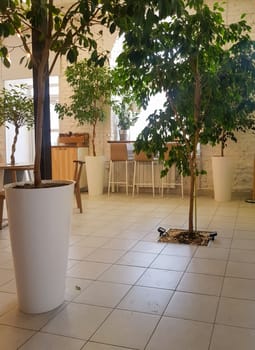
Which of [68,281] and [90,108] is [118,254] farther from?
[90,108]

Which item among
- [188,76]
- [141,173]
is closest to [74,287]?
[188,76]

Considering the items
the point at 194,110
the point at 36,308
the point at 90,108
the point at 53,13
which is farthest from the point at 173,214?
the point at 53,13

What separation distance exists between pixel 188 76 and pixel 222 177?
2.71 metres

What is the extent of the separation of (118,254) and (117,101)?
393cm

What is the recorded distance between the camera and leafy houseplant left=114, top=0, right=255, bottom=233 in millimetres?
3049

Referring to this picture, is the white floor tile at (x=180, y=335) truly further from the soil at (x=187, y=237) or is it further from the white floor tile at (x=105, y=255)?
the soil at (x=187, y=237)

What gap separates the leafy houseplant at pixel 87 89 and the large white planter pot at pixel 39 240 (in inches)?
166

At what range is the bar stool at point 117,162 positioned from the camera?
255 inches

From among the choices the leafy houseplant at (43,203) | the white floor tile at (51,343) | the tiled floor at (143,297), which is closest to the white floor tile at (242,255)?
the tiled floor at (143,297)

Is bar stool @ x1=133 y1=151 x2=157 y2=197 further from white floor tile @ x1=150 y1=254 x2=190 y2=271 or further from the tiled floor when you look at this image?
white floor tile @ x1=150 y1=254 x2=190 y2=271

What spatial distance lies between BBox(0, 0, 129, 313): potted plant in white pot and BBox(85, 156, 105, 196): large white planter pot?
14.1ft

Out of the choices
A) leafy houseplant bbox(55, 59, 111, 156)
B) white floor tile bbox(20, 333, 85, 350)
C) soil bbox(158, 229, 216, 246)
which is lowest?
white floor tile bbox(20, 333, 85, 350)

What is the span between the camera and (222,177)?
5773mm

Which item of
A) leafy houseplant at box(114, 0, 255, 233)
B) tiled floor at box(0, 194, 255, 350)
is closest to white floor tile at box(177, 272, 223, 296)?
tiled floor at box(0, 194, 255, 350)
